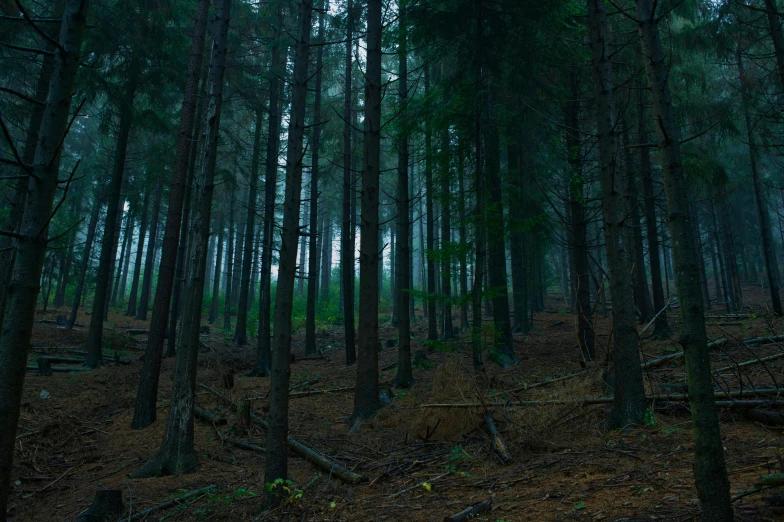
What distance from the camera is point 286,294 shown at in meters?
5.64

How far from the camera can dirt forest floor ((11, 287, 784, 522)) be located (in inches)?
165

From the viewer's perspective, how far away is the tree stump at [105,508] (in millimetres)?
5371

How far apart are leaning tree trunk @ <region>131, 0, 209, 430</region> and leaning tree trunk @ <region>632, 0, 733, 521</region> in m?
8.04

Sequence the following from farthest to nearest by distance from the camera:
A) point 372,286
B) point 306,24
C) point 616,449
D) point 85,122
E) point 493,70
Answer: point 85,122, point 493,70, point 372,286, point 306,24, point 616,449

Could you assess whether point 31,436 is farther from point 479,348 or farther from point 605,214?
point 605,214

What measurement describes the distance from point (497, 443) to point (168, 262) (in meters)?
7.36

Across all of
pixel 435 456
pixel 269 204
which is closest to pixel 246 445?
pixel 435 456

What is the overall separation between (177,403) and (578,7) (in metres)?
11.9

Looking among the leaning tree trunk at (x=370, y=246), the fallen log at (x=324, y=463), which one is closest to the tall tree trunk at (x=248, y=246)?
the leaning tree trunk at (x=370, y=246)

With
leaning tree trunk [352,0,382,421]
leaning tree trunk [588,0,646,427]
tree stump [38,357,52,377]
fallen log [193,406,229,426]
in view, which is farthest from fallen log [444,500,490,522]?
tree stump [38,357,52,377]

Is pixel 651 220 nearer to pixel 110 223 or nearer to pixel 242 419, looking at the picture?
pixel 242 419

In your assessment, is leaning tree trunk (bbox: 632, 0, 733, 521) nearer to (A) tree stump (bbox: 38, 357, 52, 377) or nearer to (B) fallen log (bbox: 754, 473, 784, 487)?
(B) fallen log (bbox: 754, 473, 784, 487)

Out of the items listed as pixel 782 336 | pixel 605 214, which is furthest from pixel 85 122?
pixel 782 336

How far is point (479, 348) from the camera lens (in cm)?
992
